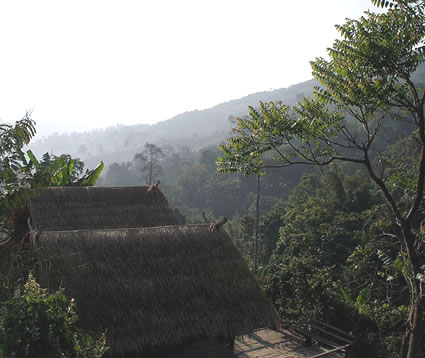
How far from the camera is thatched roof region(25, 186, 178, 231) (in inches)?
331

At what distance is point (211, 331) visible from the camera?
551 centimetres

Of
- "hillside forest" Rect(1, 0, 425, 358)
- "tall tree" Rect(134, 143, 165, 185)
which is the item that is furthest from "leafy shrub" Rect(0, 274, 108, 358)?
"tall tree" Rect(134, 143, 165, 185)

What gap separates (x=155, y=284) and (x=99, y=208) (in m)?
3.66

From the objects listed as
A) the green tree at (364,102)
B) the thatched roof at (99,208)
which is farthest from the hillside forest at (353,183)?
the thatched roof at (99,208)

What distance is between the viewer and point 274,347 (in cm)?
812

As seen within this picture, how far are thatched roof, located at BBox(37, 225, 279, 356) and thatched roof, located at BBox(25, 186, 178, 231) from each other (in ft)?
8.45

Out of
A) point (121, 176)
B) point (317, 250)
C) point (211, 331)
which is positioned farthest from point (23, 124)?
point (121, 176)

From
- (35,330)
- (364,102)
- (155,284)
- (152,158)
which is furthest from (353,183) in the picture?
(152,158)

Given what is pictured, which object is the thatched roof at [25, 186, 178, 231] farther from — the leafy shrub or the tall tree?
the tall tree

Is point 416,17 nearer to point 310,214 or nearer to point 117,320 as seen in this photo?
point 117,320

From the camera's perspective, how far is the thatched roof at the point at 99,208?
8406mm

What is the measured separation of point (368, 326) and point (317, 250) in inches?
479

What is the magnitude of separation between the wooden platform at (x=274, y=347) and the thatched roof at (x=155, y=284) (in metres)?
2.06

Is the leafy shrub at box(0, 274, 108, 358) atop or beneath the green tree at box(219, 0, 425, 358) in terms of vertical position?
beneath
